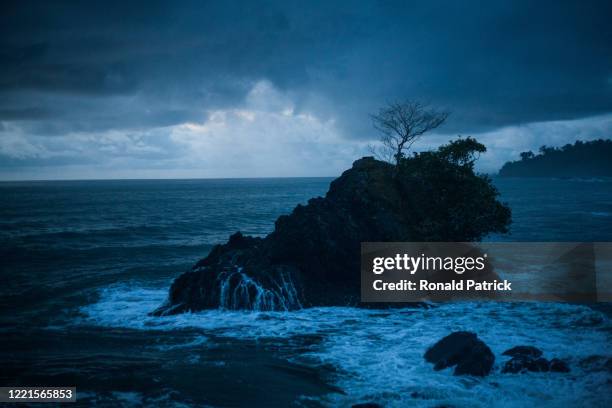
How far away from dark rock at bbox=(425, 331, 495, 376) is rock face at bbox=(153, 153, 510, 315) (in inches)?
314

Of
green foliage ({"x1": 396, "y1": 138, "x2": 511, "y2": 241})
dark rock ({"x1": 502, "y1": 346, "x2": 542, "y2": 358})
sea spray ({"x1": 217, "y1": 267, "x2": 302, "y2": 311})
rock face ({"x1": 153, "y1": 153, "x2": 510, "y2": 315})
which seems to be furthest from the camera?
green foliage ({"x1": 396, "y1": 138, "x2": 511, "y2": 241})

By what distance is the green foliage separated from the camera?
A: 2745cm

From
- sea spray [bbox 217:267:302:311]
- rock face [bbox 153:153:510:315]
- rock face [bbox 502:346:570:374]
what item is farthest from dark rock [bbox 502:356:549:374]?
sea spray [bbox 217:267:302:311]

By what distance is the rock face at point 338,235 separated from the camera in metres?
21.7

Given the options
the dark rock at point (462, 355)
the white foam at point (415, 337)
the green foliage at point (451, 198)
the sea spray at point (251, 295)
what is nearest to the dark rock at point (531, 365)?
the white foam at point (415, 337)

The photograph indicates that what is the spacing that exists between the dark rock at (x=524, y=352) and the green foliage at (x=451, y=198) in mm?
12649

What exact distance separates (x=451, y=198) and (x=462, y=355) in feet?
54.1

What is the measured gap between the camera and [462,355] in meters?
13.9

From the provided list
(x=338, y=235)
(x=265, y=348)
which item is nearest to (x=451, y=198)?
(x=338, y=235)

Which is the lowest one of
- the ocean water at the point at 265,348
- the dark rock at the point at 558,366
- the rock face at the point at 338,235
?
the ocean water at the point at 265,348

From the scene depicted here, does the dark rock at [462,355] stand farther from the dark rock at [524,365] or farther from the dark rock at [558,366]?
the dark rock at [558,366]

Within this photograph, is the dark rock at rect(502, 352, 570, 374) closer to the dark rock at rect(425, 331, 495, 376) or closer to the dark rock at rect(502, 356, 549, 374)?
the dark rock at rect(502, 356, 549, 374)

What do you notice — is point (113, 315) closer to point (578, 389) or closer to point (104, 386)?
point (104, 386)

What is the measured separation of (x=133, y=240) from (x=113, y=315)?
25952 mm
